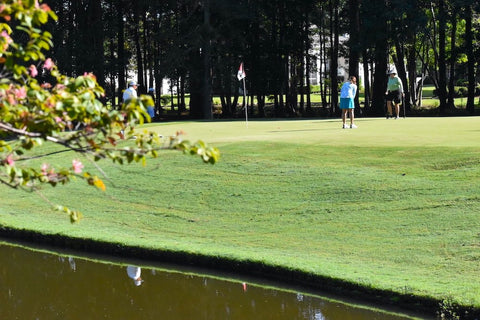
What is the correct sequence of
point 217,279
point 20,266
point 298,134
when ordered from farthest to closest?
point 298,134
point 20,266
point 217,279

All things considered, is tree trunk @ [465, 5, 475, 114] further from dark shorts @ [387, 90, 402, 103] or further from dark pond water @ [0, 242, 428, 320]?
dark pond water @ [0, 242, 428, 320]

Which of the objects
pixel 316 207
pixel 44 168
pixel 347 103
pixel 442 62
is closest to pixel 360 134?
pixel 347 103

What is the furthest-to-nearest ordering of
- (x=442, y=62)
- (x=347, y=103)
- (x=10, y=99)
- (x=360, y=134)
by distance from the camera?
(x=442, y=62) → (x=347, y=103) → (x=360, y=134) → (x=10, y=99)

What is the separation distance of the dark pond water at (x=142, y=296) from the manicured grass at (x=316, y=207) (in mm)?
599

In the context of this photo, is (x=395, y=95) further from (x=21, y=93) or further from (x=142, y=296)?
(x=21, y=93)

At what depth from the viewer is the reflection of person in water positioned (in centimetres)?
1118

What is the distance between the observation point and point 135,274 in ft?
38.0

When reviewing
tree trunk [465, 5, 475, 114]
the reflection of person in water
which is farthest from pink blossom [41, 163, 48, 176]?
tree trunk [465, 5, 475, 114]

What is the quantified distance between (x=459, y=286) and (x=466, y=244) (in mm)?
1915

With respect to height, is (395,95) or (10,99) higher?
(10,99)

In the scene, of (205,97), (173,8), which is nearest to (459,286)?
(205,97)

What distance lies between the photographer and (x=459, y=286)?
9.65 m

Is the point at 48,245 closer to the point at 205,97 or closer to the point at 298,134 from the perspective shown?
the point at 298,134

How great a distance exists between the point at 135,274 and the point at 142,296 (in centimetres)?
118
